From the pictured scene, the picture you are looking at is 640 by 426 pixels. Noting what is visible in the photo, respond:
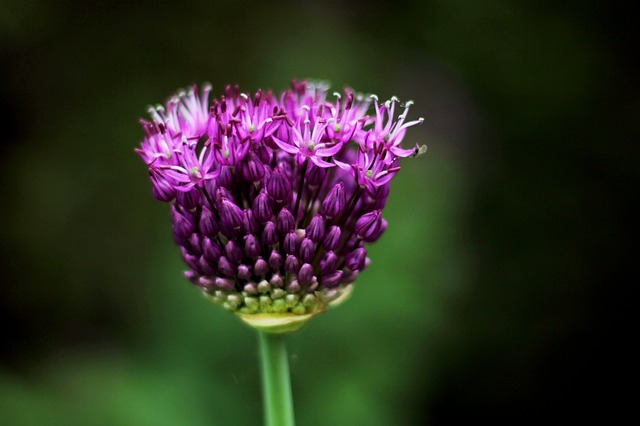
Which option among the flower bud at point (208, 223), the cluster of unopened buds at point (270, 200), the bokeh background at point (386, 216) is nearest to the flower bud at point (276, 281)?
the cluster of unopened buds at point (270, 200)

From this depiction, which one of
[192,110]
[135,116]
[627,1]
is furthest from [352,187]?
[627,1]

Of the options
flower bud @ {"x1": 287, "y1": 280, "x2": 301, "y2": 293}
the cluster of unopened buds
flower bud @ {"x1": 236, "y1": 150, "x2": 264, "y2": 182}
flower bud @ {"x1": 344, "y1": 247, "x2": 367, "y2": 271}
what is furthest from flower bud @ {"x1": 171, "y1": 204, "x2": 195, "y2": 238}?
flower bud @ {"x1": 344, "y1": 247, "x2": 367, "y2": 271}

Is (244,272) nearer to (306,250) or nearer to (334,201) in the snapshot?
(306,250)

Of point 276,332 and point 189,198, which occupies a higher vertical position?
point 189,198

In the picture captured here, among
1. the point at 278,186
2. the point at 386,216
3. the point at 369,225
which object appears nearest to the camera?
the point at 278,186

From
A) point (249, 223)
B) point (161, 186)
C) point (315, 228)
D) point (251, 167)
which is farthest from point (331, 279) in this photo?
point (161, 186)

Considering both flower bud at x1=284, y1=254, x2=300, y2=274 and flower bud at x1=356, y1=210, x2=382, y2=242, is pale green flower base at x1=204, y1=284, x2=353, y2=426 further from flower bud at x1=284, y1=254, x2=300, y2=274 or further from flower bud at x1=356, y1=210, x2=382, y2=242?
flower bud at x1=356, y1=210, x2=382, y2=242

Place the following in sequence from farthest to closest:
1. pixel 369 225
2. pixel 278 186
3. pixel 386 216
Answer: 1. pixel 386 216
2. pixel 369 225
3. pixel 278 186
